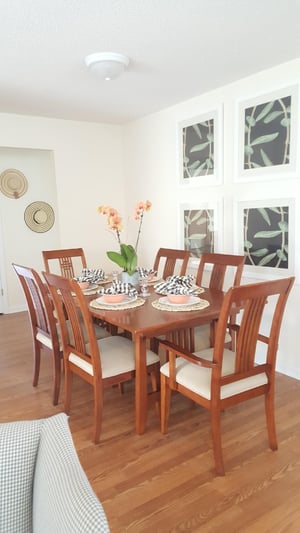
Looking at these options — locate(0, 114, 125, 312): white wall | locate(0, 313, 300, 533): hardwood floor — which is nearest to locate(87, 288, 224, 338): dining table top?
locate(0, 313, 300, 533): hardwood floor

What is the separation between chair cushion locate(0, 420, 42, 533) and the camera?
1.00m

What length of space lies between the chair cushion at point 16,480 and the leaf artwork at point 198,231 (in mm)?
2882

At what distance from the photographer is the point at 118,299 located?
237 centimetres

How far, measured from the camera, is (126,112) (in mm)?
4168

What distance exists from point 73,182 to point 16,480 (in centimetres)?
399

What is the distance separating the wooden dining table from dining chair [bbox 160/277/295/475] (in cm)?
13

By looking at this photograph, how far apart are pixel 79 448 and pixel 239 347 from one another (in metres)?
1.10

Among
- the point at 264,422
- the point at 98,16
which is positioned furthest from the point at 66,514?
the point at 98,16

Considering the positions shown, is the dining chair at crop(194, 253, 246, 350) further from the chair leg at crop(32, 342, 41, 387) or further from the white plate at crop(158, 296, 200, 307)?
the chair leg at crop(32, 342, 41, 387)

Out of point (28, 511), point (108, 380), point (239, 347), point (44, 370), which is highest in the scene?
point (239, 347)

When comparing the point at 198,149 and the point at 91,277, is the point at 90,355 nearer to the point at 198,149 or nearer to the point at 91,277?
the point at 91,277

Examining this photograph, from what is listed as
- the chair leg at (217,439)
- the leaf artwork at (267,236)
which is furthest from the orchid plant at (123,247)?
the chair leg at (217,439)

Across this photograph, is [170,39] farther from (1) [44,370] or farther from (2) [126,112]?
(1) [44,370]

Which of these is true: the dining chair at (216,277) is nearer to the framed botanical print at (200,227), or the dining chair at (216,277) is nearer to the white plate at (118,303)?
the white plate at (118,303)
